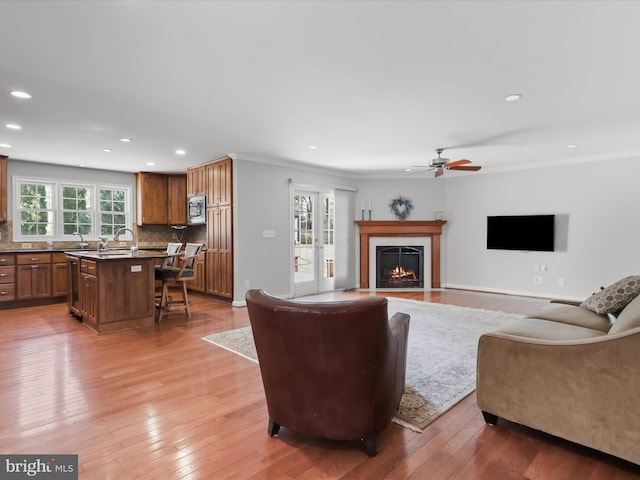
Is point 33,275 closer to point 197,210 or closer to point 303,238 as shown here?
point 197,210

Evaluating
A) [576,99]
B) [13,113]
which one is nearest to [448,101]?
[576,99]

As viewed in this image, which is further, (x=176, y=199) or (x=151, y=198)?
(x=176, y=199)

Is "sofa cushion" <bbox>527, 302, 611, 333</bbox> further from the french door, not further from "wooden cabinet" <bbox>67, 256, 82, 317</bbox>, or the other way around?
"wooden cabinet" <bbox>67, 256, 82, 317</bbox>

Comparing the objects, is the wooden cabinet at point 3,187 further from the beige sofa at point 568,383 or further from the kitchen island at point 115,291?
the beige sofa at point 568,383

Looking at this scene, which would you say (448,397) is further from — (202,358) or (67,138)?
(67,138)

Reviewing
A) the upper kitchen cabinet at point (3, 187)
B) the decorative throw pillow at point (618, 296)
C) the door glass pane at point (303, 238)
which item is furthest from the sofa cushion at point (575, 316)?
the upper kitchen cabinet at point (3, 187)

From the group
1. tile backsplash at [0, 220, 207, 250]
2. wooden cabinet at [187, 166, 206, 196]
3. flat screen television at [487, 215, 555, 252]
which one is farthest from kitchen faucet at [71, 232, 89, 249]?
flat screen television at [487, 215, 555, 252]

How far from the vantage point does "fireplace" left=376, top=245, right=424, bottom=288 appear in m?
7.86

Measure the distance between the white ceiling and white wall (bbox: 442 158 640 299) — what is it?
44.7 inches

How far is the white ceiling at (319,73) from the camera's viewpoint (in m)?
2.14

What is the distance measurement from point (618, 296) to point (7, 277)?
7.84m

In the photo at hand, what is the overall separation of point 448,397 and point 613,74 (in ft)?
9.39

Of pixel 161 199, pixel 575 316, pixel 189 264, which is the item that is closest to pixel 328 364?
pixel 575 316
